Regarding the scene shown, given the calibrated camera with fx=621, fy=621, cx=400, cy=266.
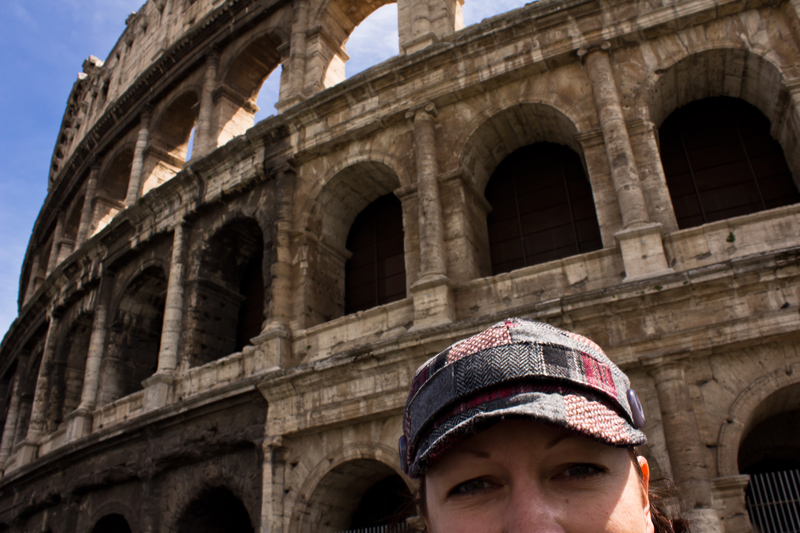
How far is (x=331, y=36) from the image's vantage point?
11789 mm

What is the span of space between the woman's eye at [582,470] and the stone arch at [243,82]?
12.4 metres

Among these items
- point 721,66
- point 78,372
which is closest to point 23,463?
point 78,372

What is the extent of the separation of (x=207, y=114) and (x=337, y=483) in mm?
8174

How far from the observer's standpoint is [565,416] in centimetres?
101

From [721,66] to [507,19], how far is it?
2.85 meters

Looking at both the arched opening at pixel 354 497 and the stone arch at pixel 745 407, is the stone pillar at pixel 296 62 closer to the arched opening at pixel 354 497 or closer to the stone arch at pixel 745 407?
the arched opening at pixel 354 497

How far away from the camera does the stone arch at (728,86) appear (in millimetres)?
7402

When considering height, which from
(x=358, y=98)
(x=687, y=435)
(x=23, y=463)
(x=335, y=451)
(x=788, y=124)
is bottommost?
(x=687, y=435)

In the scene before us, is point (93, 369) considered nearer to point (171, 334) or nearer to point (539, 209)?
point (171, 334)

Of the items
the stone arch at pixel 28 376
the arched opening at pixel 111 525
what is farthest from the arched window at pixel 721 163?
the stone arch at pixel 28 376

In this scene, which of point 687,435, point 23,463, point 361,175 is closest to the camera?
point 687,435

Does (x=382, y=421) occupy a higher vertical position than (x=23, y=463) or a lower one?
lower

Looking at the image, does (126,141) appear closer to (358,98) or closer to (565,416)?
(358,98)

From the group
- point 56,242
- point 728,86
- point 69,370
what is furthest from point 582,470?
point 56,242
